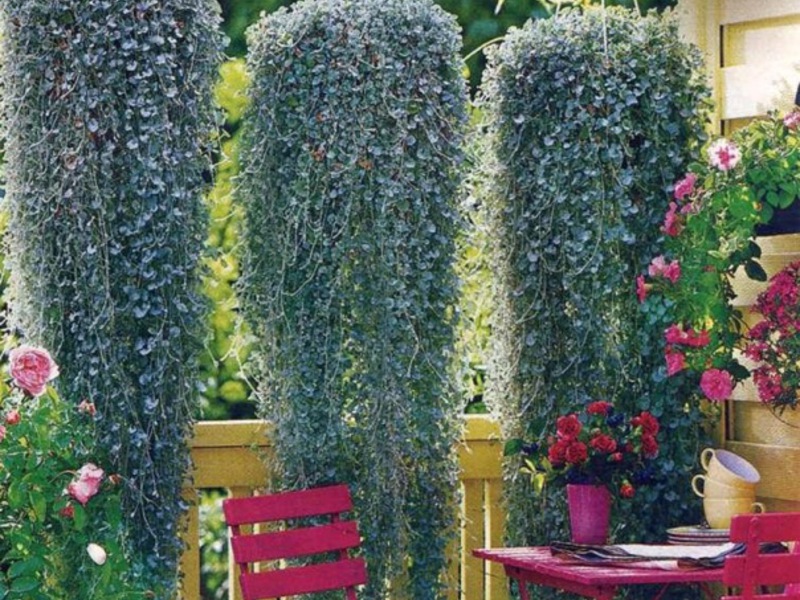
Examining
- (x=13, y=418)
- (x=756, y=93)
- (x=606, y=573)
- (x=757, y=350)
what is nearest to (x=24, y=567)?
(x=13, y=418)

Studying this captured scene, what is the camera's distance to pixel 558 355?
4.49 meters

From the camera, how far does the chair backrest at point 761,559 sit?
11.0 feet

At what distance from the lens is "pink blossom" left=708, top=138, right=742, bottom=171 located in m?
3.98

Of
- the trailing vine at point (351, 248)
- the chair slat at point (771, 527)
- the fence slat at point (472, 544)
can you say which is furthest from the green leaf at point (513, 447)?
the chair slat at point (771, 527)

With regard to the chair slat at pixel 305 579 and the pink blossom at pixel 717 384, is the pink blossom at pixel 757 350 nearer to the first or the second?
the pink blossom at pixel 717 384

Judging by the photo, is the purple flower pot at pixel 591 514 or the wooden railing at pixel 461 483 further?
the wooden railing at pixel 461 483

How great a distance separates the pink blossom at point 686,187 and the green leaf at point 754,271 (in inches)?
9.4

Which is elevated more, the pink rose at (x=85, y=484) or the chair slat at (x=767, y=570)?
the pink rose at (x=85, y=484)

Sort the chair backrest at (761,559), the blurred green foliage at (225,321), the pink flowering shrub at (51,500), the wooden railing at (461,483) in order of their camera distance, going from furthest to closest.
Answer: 1. the blurred green foliage at (225,321)
2. the wooden railing at (461,483)
3. the pink flowering shrub at (51,500)
4. the chair backrest at (761,559)

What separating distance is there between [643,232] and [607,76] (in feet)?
1.43

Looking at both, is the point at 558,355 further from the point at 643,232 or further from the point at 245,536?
the point at 245,536

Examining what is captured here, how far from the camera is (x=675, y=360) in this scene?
417 centimetres

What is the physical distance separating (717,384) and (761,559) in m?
0.84

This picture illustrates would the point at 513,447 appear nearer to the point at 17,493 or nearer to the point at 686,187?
the point at 686,187
